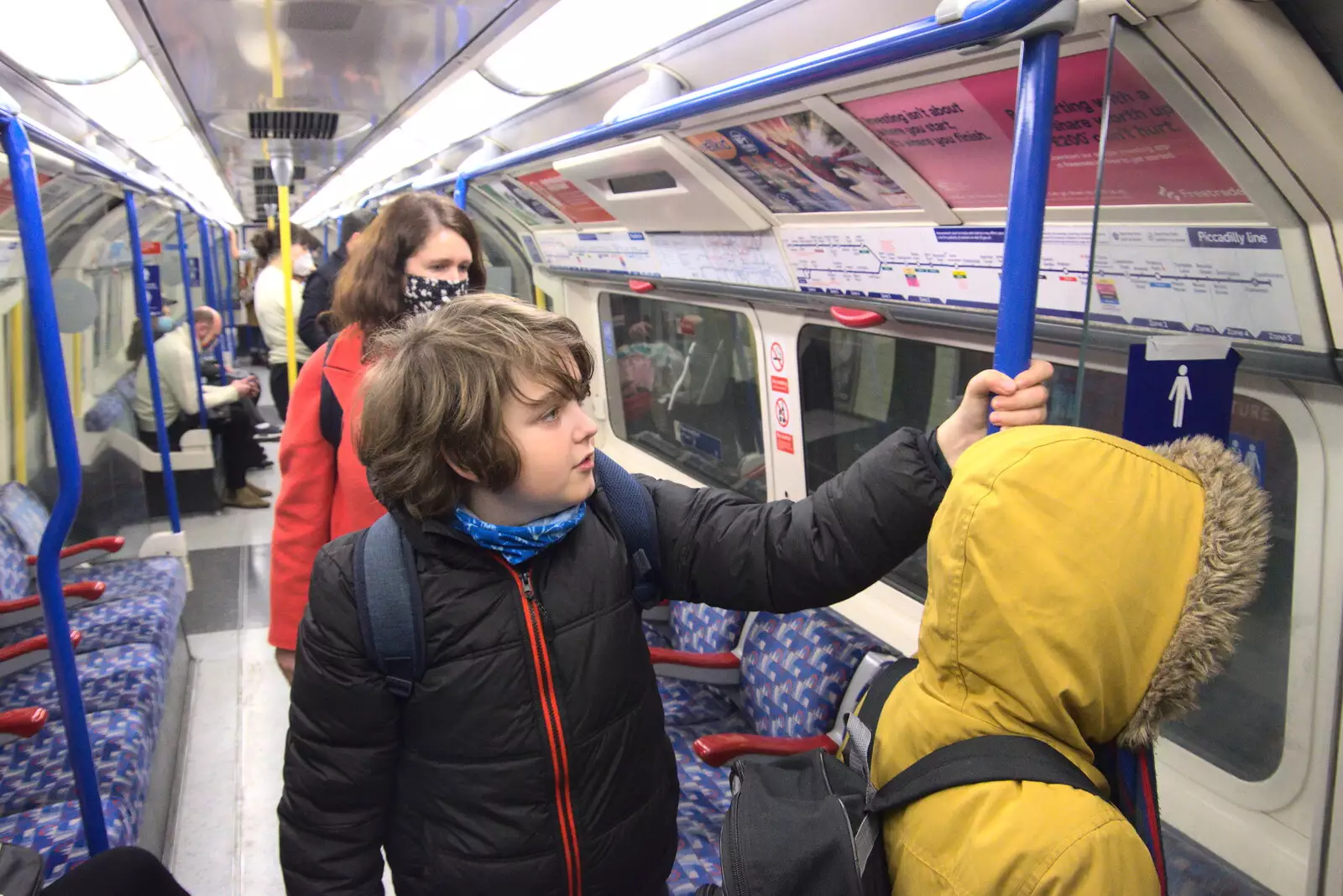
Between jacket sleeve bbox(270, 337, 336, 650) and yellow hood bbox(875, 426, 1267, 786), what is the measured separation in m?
1.60

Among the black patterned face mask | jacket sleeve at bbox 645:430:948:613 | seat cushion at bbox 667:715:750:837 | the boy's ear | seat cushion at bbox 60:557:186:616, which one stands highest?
the black patterned face mask

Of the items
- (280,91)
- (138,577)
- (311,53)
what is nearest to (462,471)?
(311,53)

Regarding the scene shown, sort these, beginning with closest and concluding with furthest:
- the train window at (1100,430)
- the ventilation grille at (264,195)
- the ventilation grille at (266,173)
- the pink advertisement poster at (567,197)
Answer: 1. the train window at (1100,430)
2. the pink advertisement poster at (567,197)
3. the ventilation grille at (266,173)
4. the ventilation grille at (264,195)

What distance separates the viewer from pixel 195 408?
22.2ft

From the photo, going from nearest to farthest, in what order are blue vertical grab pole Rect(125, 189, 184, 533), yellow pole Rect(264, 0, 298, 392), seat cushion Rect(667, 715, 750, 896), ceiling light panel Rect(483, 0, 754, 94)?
ceiling light panel Rect(483, 0, 754, 94), seat cushion Rect(667, 715, 750, 896), yellow pole Rect(264, 0, 298, 392), blue vertical grab pole Rect(125, 189, 184, 533)

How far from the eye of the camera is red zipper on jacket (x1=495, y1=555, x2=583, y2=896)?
1.38m

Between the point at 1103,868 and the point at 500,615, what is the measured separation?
84 centimetres

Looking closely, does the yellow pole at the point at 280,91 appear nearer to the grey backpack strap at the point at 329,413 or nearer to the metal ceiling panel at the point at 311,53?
the metal ceiling panel at the point at 311,53

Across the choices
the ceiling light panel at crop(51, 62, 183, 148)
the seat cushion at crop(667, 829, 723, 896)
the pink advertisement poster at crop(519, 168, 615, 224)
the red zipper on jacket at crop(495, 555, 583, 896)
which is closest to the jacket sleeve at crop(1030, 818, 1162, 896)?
the red zipper on jacket at crop(495, 555, 583, 896)

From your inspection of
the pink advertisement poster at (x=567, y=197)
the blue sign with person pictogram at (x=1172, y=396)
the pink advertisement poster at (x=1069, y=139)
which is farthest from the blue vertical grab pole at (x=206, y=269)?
the blue sign with person pictogram at (x=1172, y=396)

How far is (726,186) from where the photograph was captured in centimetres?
292

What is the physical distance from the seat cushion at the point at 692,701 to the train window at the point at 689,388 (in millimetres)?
1044

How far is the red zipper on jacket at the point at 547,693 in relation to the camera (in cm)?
138

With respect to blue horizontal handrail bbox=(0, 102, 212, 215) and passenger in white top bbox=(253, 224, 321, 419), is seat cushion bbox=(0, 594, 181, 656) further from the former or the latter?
passenger in white top bbox=(253, 224, 321, 419)
